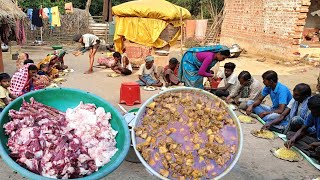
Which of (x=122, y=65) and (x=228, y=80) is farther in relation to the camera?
(x=122, y=65)

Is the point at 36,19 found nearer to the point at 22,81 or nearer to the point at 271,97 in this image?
the point at 22,81

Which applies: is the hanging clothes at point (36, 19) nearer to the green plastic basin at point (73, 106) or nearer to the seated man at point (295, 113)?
the green plastic basin at point (73, 106)

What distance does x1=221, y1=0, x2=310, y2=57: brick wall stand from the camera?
11555 mm

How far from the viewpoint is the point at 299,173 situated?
362 centimetres

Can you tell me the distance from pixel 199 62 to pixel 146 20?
16.6ft

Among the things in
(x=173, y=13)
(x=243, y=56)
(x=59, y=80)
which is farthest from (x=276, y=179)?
(x=243, y=56)

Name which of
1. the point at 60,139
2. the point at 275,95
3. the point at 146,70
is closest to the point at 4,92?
the point at 60,139

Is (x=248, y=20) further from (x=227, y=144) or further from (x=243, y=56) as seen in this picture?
(x=227, y=144)

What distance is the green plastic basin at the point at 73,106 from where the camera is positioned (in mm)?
2441

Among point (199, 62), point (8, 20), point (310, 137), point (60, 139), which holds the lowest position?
point (310, 137)

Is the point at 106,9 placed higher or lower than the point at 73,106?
higher

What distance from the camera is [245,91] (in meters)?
5.96

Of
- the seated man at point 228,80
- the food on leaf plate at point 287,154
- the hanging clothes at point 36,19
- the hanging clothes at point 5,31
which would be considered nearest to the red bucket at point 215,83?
the seated man at point 228,80

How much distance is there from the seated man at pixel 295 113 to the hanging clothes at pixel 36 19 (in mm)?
13843
